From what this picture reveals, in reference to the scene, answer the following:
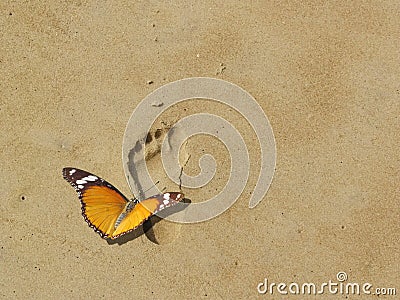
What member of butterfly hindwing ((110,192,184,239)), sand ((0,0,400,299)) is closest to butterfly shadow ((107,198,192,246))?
sand ((0,0,400,299))

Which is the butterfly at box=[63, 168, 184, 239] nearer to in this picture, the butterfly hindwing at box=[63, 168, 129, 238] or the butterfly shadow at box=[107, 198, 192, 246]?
the butterfly hindwing at box=[63, 168, 129, 238]

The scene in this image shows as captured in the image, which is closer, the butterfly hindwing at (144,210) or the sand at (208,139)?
the butterfly hindwing at (144,210)

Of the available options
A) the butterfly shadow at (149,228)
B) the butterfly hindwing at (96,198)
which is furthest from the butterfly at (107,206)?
the butterfly shadow at (149,228)

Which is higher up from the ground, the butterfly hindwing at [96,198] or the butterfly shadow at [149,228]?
the butterfly hindwing at [96,198]

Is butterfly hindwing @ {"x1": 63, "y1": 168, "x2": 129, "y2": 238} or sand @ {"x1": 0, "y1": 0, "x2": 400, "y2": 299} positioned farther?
sand @ {"x1": 0, "y1": 0, "x2": 400, "y2": 299}

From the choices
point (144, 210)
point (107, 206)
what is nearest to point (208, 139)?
point (144, 210)

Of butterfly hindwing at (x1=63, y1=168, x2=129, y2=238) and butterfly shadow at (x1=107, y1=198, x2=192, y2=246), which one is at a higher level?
butterfly hindwing at (x1=63, y1=168, x2=129, y2=238)

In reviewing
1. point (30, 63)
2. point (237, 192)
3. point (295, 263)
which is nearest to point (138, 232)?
point (237, 192)

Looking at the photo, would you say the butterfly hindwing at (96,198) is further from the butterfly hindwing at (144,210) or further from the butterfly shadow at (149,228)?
the butterfly shadow at (149,228)
